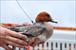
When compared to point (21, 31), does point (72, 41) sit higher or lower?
lower

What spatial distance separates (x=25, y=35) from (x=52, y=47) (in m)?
0.71

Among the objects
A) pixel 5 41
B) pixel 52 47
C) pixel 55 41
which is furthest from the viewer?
pixel 55 41

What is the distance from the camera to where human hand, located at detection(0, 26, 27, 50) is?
76 centimetres

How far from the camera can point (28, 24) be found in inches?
33.5

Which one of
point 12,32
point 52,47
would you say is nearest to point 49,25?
point 12,32

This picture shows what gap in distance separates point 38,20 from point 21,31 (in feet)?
0.27

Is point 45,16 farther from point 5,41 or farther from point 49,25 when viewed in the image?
point 5,41

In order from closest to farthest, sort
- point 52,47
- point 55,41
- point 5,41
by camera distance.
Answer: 1. point 5,41
2. point 52,47
3. point 55,41

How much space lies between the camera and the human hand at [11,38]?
762 mm

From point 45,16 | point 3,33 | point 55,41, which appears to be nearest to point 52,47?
point 55,41

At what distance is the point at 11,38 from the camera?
76 centimetres

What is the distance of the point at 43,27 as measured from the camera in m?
0.83

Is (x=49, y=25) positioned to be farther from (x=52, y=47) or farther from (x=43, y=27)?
(x=52, y=47)

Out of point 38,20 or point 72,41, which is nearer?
point 38,20
